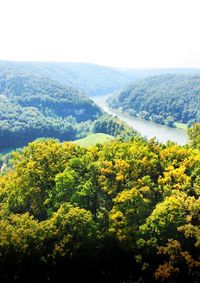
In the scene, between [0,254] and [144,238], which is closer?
[0,254]

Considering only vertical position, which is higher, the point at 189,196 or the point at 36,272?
the point at 189,196

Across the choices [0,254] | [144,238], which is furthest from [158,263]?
[0,254]

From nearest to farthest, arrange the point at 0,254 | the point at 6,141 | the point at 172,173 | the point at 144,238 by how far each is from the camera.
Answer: the point at 0,254
the point at 144,238
the point at 172,173
the point at 6,141

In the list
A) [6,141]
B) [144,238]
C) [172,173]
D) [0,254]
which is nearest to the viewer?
[0,254]

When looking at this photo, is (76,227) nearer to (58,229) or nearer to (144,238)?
(58,229)

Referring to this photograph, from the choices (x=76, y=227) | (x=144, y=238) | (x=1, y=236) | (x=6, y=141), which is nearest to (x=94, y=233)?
(x=76, y=227)

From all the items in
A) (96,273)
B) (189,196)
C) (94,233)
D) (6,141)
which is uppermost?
(189,196)
